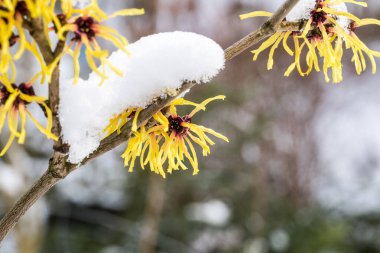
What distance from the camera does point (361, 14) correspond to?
5.83m

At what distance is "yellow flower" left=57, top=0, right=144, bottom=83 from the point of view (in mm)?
474

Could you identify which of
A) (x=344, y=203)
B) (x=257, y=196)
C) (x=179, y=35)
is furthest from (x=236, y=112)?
(x=179, y=35)

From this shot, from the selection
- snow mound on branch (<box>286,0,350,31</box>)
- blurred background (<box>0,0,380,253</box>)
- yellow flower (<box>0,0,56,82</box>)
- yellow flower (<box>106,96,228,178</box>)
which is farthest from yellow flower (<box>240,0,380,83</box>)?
blurred background (<box>0,0,380,253</box>)

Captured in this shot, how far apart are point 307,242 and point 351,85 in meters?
3.07

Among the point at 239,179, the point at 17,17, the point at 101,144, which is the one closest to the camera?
the point at 17,17

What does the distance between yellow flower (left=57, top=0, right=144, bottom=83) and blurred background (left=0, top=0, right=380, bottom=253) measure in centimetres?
314

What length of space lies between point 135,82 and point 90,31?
0.14 m

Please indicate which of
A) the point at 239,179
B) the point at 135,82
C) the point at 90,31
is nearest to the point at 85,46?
the point at 90,31

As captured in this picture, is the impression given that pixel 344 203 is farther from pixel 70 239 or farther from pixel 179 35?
pixel 179 35

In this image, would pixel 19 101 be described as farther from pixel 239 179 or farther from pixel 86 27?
pixel 239 179

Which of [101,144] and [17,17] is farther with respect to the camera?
[101,144]

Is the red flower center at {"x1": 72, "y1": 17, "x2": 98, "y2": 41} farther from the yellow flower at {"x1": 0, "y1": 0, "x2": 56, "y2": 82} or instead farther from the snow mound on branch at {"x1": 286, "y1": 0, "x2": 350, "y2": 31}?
the snow mound on branch at {"x1": 286, "y1": 0, "x2": 350, "y2": 31}

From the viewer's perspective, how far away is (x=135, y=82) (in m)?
0.63

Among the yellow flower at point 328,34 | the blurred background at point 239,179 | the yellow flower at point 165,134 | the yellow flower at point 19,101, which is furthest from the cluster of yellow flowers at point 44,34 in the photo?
the blurred background at point 239,179
